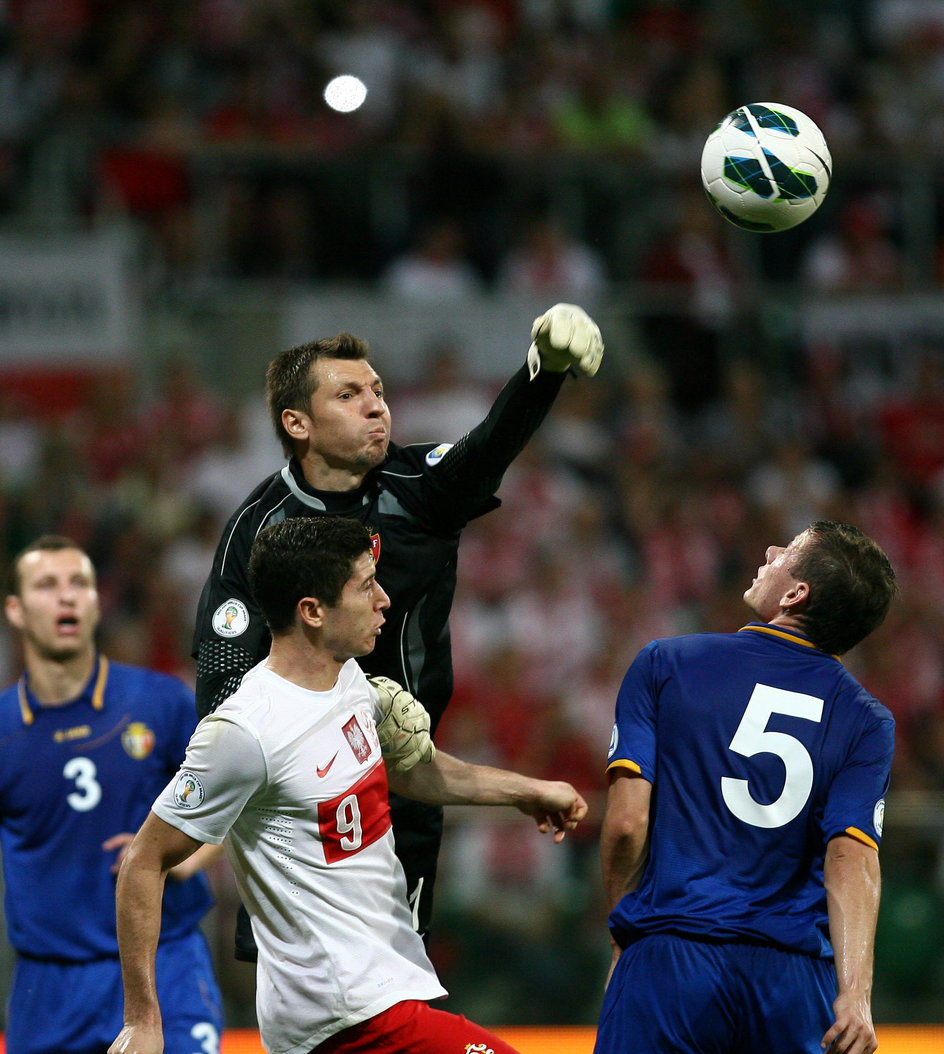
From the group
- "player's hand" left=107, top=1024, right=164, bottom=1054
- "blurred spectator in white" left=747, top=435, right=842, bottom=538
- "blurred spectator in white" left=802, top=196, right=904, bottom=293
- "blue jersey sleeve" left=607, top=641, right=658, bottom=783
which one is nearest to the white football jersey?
"player's hand" left=107, top=1024, right=164, bottom=1054

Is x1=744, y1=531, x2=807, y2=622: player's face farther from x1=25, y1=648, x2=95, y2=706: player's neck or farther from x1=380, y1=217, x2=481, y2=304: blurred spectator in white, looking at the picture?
x1=380, y1=217, x2=481, y2=304: blurred spectator in white

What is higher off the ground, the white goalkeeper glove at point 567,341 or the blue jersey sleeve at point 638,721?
the white goalkeeper glove at point 567,341

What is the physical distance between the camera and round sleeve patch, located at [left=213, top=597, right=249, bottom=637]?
4055mm

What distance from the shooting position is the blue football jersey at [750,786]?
11.8 ft

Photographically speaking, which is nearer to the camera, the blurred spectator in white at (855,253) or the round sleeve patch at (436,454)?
the round sleeve patch at (436,454)

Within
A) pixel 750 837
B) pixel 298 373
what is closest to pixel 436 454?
pixel 298 373

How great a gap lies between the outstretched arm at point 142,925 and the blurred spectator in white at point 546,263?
6.95 m

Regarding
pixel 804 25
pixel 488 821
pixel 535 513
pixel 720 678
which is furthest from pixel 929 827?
pixel 804 25

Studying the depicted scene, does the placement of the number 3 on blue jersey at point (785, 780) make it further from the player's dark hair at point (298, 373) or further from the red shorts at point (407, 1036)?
the player's dark hair at point (298, 373)

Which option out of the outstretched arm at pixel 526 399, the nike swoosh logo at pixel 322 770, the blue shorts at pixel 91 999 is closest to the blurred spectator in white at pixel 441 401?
the blue shorts at pixel 91 999

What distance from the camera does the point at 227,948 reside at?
22.6ft

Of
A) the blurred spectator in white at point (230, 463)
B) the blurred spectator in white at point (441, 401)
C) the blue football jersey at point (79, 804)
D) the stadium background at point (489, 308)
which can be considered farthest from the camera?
the blurred spectator in white at point (441, 401)

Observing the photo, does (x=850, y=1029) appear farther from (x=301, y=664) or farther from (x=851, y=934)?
(x=301, y=664)

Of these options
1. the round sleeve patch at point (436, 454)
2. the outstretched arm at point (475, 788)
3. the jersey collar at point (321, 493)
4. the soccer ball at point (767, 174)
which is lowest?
the outstretched arm at point (475, 788)
